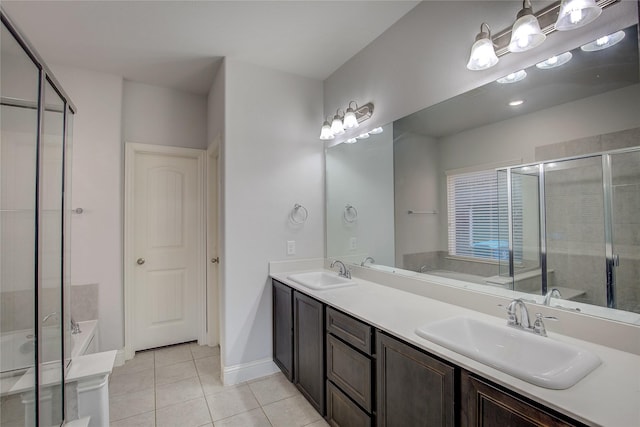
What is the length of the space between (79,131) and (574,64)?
11.6 feet

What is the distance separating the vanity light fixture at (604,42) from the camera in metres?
1.12

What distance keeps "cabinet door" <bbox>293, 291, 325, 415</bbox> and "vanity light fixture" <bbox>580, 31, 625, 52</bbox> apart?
177 centimetres

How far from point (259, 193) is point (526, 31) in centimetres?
202

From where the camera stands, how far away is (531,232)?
139 cm

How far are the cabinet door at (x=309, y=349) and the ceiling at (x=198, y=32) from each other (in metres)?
1.91

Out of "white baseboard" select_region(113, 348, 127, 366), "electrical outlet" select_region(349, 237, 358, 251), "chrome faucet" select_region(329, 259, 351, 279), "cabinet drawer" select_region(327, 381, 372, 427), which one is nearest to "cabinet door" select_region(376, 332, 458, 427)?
"cabinet drawer" select_region(327, 381, 372, 427)

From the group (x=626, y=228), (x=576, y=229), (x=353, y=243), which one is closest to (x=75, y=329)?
(x=353, y=243)

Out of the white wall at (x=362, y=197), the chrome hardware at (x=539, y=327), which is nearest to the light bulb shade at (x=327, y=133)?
the white wall at (x=362, y=197)

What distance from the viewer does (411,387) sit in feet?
4.02

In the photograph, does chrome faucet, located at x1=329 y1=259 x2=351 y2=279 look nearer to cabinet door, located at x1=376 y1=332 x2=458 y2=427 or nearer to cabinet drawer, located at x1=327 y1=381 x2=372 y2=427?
cabinet drawer, located at x1=327 y1=381 x2=372 y2=427

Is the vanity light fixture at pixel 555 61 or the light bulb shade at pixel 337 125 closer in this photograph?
the vanity light fixture at pixel 555 61

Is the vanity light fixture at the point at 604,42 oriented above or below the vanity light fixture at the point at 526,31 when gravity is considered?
below

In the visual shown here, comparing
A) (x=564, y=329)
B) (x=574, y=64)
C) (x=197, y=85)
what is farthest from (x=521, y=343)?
(x=197, y=85)

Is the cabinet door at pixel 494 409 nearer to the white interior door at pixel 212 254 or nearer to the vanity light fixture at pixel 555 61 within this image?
the vanity light fixture at pixel 555 61
